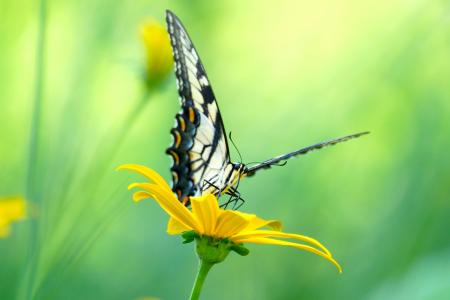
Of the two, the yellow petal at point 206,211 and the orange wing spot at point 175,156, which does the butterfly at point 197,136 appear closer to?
the orange wing spot at point 175,156

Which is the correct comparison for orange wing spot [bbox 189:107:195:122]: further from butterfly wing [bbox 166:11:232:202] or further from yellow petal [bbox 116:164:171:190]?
yellow petal [bbox 116:164:171:190]

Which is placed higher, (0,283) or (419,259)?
(419,259)

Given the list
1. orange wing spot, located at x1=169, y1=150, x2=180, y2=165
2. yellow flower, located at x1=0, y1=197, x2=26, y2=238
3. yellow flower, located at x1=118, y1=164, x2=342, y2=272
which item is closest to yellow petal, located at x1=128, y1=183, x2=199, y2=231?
yellow flower, located at x1=118, y1=164, x2=342, y2=272

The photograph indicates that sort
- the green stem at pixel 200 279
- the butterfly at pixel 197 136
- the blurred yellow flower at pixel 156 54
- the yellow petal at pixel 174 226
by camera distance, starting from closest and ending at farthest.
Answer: the green stem at pixel 200 279 → the yellow petal at pixel 174 226 → the butterfly at pixel 197 136 → the blurred yellow flower at pixel 156 54

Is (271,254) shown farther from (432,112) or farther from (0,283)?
(0,283)

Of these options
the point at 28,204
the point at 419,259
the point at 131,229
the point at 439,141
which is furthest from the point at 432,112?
the point at 28,204

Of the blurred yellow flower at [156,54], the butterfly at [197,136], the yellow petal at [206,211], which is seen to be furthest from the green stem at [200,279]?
the blurred yellow flower at [156,54]

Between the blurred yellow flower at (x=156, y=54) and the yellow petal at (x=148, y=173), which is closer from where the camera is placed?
the yellow petal at (x=148, y=173)
